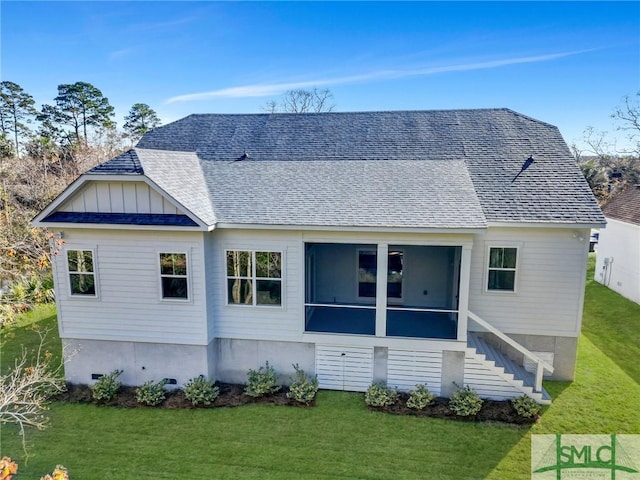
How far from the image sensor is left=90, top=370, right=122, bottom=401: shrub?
1062 centimetres

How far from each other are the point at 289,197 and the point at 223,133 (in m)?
6.44

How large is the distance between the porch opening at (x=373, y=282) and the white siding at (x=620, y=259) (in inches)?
480

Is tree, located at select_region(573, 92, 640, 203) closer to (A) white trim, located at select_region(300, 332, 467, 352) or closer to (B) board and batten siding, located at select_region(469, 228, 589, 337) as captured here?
(B) board and batten siding, located at select_region(469, 228, 589, 337)

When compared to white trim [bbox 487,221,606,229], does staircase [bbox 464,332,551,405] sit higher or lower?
lower

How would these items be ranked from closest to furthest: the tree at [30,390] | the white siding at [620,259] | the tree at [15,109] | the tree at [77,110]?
1. the tree at [30,390]
2. the white siding at [620,259]
3. the tree at [15,109]
4. the tree at [77,110]

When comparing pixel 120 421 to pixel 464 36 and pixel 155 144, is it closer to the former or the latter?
pixel 155 144

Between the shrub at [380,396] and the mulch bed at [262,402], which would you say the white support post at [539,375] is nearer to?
the mulch bed at [262,402]

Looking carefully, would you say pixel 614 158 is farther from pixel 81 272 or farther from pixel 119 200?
pixel 81 272

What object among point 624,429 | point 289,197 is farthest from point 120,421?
point 624,429

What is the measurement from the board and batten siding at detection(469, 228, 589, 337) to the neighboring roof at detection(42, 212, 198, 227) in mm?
8523

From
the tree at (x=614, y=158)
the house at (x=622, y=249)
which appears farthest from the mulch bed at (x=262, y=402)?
the tree at (x=614, y=158)

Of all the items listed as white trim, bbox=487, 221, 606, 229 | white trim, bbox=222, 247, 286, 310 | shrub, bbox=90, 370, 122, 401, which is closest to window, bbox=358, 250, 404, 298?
white trim, bbox=487, 221, 606, 229

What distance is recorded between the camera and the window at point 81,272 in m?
10.9

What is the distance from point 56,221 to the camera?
10.3 meters
